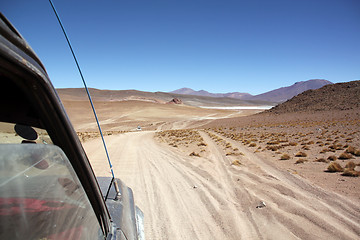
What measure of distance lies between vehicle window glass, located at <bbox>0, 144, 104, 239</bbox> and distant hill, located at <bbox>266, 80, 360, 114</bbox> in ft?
187

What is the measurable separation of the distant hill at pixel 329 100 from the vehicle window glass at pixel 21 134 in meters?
57.1

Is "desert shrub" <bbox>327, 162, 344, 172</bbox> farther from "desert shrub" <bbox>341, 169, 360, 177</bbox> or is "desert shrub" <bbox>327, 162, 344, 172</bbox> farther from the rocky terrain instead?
"desert shrub" <bbox>341, 169, 360, 177</bbox>

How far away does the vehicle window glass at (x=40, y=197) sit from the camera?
789mm

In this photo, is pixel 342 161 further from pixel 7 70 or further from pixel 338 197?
pixel 7 70

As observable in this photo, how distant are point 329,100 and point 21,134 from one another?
66750 millimetres

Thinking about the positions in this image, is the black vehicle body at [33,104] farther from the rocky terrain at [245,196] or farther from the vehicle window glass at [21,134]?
A: the rocky terrain at [245,196]

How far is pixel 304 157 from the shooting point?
9672mm

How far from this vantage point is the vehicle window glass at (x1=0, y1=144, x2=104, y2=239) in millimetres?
789

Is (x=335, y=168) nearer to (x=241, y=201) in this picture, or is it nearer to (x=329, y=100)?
(x=241, y=201)

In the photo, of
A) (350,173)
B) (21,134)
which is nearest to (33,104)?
(21,134)

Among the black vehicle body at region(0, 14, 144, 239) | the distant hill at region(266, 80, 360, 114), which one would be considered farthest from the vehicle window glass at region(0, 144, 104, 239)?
the distant hill at region(266, 80, 360, 114)

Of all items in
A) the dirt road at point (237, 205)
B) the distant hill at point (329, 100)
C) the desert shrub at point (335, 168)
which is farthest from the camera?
the distant hill at point (329, 100)

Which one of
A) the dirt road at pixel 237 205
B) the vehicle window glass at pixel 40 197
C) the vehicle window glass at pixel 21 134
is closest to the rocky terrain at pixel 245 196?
the dirt road at pixel 237 205

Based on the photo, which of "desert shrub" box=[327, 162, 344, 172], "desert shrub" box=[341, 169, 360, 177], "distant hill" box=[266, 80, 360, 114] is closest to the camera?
"desert shrub" box=[341, 169, 360, 177]
